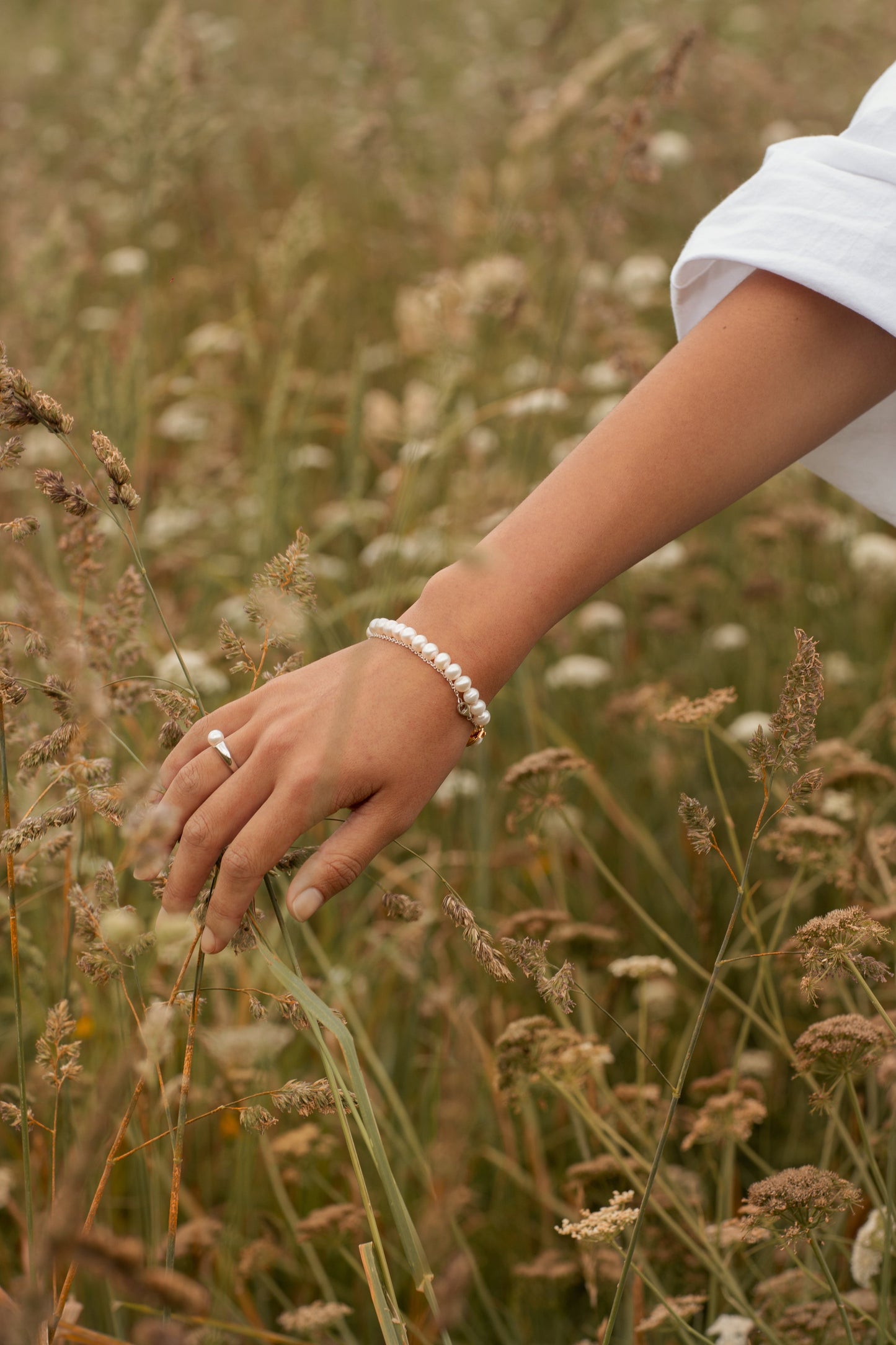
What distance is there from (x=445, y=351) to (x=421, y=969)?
0.77 metres

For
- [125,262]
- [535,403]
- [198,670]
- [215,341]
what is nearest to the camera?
[198,670]

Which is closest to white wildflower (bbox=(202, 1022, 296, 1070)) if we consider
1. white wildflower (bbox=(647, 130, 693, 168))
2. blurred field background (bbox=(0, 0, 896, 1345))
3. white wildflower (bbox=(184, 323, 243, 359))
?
blurred field background (bbox=(0, 0, 896, 1345))

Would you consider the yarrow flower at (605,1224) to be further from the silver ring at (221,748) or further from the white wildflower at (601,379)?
the white wildflower at (601,379)

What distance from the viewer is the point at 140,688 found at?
3.06 ft

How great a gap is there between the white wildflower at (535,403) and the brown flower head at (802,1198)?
1.09m

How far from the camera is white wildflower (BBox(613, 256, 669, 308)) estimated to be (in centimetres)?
245

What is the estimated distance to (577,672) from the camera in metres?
1.82

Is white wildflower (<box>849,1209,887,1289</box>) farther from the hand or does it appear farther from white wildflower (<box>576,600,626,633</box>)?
Answer: white wildflower (<box>576,600,626,633</box>)

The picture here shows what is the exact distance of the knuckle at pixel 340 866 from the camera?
71 cm

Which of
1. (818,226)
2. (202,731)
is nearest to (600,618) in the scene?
(818,226)

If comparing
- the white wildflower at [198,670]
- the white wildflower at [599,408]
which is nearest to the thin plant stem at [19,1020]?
the white wildflower at [198,670]

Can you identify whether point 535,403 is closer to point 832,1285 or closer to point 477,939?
point 477,939

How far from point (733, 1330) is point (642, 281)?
216cm

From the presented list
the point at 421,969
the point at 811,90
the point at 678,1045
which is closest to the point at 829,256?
the point at 421,969
